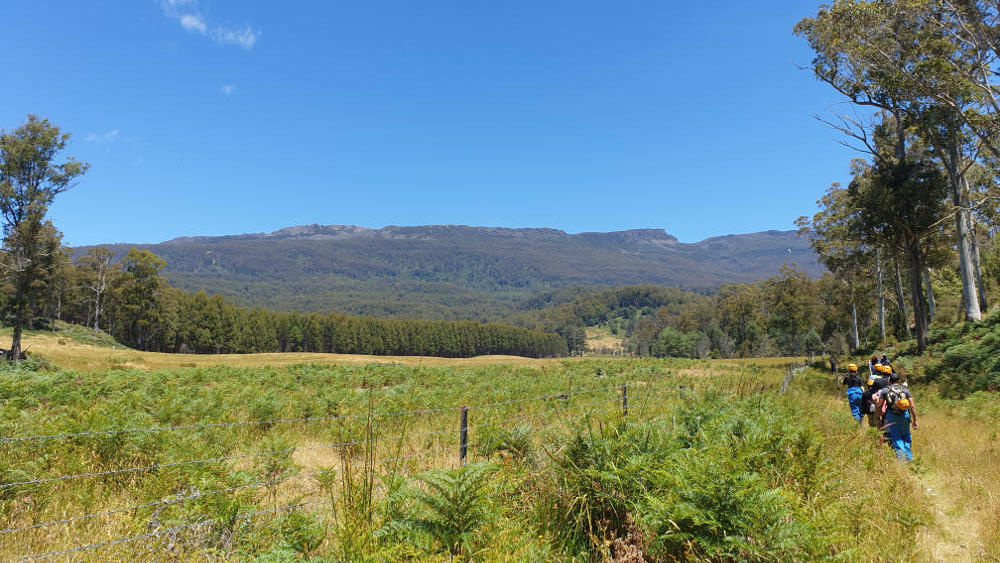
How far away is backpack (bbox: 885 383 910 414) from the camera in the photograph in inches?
318

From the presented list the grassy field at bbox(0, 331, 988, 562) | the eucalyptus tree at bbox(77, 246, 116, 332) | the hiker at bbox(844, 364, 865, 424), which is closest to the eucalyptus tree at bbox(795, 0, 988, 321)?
the hiker at bbox(844, 364, 865, 424)

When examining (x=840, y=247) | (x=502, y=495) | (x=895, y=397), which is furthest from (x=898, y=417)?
(x=840, y=247)

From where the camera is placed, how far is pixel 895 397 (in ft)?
26.9

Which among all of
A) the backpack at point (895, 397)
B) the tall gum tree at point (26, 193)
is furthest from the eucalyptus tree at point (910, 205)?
the tall gum tree at point (26, 193)

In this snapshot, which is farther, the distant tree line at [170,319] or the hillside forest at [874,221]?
the distant tree line at [170,319]

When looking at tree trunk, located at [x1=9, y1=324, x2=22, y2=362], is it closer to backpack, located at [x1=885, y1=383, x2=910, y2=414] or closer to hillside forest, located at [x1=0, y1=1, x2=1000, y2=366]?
hillside forest, located at [x1=0, y1=1, x2=1000, y2=366]

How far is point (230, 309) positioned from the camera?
88250 millimetres

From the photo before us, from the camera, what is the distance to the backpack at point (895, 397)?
8078 millimetres


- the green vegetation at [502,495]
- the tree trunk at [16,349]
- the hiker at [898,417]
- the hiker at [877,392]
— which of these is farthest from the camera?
the tree trunk at [16,349]

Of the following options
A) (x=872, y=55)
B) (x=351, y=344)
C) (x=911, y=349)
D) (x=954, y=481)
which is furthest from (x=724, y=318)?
(x=954, y=481)

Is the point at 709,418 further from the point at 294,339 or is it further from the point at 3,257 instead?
the point at 294,339

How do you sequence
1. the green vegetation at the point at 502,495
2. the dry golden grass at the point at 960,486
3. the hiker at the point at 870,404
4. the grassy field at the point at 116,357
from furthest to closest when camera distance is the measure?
the grassy field at the point at 116,357 < the hiker at the point at 870,404 < the dry golden grass at the point at 960,486 < the green vegetation at the point at 502,495

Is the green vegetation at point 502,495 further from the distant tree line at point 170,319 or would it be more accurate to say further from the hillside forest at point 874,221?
the distant tree line at point 170,319

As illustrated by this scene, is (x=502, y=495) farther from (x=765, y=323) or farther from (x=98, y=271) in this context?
(x=98, y=271)
